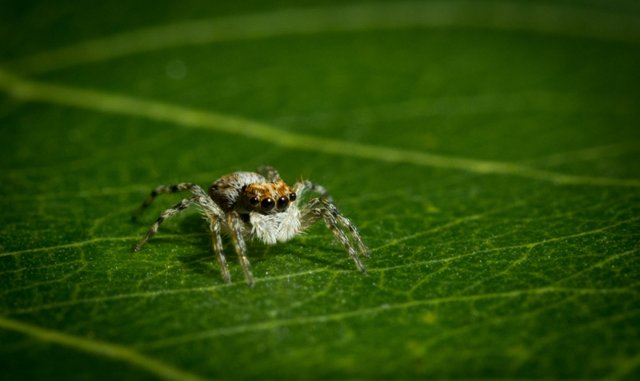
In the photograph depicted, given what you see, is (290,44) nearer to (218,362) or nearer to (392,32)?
(392,32)

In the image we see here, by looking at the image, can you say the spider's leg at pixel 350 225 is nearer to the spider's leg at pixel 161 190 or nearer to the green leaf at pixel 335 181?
the green leaf at pixel 335 181

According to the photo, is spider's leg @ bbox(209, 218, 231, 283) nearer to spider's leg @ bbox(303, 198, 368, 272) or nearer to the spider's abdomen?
the spider's abdomen

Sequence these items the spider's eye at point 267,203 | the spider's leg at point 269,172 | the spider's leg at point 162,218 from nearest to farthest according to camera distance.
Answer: the spider's leg at point 162,218
the spider's eye at point 267,203
the spider's leg at point 269,172

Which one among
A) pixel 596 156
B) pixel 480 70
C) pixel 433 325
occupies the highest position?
pixel 480 70

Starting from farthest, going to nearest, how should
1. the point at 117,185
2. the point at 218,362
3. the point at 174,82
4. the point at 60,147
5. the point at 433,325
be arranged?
the point at 174,82 → the point at 60,147 → the point at 117,185 → the point at 433,325 → the point at 218,362

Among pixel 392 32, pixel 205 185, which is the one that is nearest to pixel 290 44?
pixel 392 32

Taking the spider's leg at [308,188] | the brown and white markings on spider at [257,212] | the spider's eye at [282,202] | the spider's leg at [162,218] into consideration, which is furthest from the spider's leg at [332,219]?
the spider's leg at [162,218]
